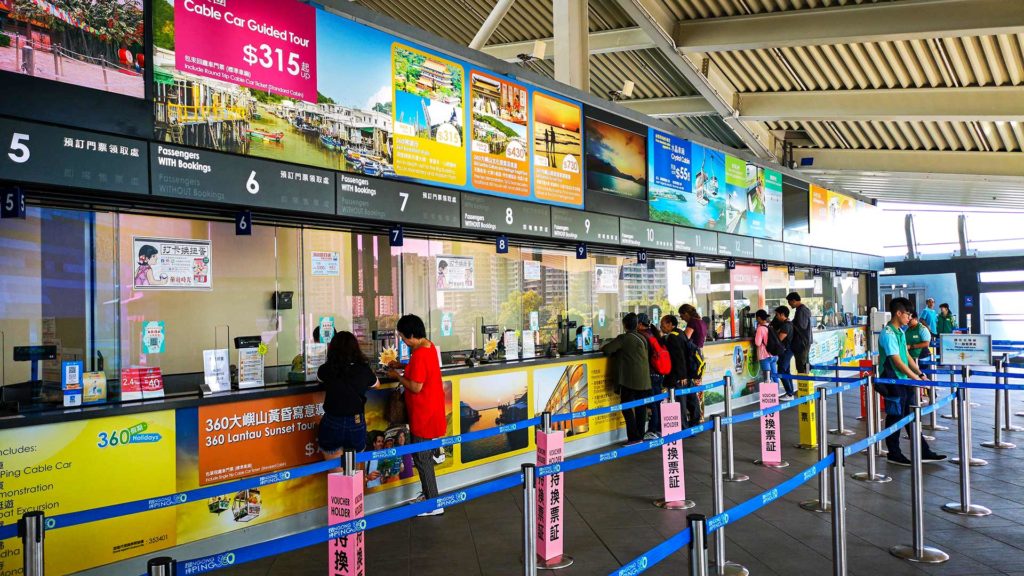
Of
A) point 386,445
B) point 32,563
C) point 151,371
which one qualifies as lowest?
point 386,445

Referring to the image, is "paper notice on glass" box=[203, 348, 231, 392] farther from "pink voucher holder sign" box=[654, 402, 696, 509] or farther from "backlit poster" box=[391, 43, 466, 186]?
"pink voucher holder sign" box=[654, 402, 696, 509]

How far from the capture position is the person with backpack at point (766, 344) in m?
10.3

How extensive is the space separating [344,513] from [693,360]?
613 cm

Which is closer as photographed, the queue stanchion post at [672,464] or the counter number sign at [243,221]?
the counter number sign at [243,221]

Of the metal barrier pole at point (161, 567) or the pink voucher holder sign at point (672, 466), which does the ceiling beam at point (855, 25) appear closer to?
the pink voucher holder sign at point (672, 466)

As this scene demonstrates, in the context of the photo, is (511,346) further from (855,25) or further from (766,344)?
(855,25)

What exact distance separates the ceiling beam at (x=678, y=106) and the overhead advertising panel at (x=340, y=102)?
22.2ft

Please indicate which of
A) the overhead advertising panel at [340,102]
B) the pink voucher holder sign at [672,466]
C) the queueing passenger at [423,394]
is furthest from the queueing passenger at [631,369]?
the queueing passenger at [423,394]

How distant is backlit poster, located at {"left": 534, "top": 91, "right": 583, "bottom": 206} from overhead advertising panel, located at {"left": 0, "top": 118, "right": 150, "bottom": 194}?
3.93 meters

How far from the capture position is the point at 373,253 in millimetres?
6793

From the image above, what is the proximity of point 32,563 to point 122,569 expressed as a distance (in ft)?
7.29

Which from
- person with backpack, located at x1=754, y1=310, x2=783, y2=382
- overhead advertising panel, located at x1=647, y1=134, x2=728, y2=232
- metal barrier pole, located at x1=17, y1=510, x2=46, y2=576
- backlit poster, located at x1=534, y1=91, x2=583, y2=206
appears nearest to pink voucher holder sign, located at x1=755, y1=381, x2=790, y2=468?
backlit poster, located at x1=534, y1=91, x2=583, y2=206

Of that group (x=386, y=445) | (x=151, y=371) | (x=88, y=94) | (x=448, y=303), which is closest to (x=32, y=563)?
(x=151, y=371)

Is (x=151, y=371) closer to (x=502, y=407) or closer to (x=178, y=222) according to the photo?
(x=178, y=222)
